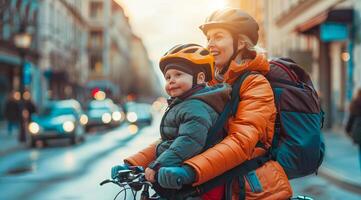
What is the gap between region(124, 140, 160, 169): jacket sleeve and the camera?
3.34 meters

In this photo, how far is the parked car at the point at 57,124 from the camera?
22.5 meters

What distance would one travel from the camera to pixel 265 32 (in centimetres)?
4694

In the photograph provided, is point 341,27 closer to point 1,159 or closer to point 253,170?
point 1,159

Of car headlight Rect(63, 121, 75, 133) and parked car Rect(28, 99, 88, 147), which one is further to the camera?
car headlight Rect(63, 121, 75, 133)

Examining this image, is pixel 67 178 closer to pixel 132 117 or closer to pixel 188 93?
pixel 188 93

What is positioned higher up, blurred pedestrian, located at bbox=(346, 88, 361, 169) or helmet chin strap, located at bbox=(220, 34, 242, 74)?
helmet chin strap, located at bbox=(220, 34, 242, 74)

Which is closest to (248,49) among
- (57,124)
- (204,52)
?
(204,52)

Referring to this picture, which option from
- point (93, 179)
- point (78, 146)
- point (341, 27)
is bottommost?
point (78, 146)

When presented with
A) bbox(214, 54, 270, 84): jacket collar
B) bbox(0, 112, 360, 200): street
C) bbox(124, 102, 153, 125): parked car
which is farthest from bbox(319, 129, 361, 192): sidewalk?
bbox(124, 102, 153, 125): parked car

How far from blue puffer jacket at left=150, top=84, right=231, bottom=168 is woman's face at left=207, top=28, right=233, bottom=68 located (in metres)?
0.27

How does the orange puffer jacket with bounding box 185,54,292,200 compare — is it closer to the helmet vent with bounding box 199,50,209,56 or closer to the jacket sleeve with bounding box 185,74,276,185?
the jacket sleeve with bounding box 185,74,276,185

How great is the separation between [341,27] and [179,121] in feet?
68.5

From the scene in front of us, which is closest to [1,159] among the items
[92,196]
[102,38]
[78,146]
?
[78,146]

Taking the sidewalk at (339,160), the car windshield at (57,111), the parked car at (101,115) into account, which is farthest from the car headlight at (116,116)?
the sidewalk at (339,160)
